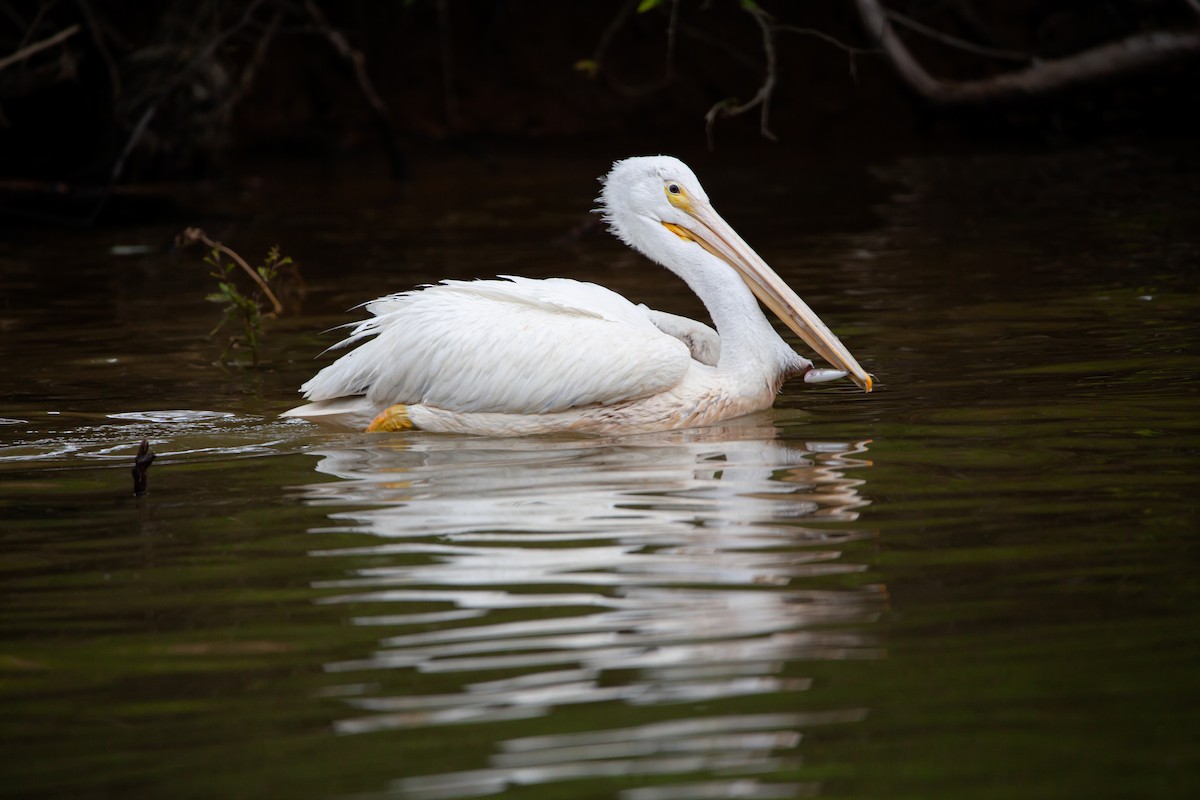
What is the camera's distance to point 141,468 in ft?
13.9

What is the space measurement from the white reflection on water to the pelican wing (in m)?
0.31

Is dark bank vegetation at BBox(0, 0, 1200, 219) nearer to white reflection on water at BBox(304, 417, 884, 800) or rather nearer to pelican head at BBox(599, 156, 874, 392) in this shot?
pelican head at BBox(599, 156, 874, 392)

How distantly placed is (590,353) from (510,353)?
0.91ft

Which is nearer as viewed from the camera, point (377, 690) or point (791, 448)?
point (377, 690)

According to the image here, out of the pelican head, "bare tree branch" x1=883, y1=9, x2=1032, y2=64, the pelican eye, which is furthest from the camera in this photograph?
"bare tree branch" x1=883, y1=9, x2=1032, y2=64

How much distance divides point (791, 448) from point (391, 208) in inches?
310

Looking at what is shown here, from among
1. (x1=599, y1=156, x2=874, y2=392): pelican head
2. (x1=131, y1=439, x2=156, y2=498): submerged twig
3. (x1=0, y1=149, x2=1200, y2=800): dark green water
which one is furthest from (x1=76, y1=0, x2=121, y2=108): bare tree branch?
(x1=131, y1=439, x2=156, y2=498): submerged twig

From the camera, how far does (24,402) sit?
229 inches

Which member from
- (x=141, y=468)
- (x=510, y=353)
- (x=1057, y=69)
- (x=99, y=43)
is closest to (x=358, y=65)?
(x=99, y=43)

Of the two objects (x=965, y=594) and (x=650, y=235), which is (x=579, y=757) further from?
(x=650, y=235)

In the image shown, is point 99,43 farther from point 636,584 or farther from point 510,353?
point 636,584

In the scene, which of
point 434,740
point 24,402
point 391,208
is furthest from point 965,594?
point 391,208

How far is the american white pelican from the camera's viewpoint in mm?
5082

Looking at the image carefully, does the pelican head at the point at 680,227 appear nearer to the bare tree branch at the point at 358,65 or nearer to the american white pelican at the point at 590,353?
the american white pelican at the point at 590,353
